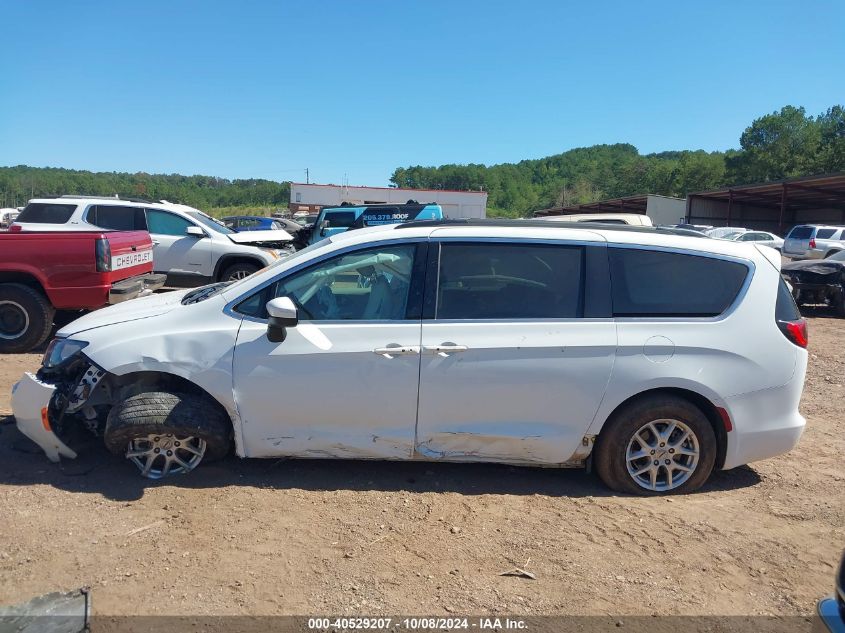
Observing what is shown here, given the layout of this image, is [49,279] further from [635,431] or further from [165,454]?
[635,431]

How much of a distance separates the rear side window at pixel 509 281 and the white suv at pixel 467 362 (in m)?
0.01

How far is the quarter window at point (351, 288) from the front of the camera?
4.14 m

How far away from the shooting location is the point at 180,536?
11.7 ft

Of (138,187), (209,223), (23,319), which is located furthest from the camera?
(138,187)

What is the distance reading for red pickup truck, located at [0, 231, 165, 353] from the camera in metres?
7.14

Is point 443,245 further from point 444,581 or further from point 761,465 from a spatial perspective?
point 761,465

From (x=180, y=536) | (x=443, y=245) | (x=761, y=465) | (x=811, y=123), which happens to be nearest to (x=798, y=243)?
(x=761, y=465)

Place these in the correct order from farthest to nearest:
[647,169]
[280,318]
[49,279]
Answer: [647,169] < [49,279] < [280,318]

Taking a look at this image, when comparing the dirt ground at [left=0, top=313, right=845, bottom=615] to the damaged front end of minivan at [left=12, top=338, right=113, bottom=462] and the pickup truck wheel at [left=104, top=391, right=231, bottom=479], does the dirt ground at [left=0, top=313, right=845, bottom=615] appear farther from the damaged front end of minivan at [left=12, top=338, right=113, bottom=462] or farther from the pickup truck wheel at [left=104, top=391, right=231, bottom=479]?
the damaged front end of minivan at [left=12, top=338, right=113, bottom=462]

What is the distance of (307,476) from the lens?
4.34 meters

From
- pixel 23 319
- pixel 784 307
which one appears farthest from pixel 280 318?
pixel 23 319

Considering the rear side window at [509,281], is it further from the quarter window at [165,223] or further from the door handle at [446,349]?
the quarter window at [165,223]

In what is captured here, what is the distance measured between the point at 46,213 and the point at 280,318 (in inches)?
365

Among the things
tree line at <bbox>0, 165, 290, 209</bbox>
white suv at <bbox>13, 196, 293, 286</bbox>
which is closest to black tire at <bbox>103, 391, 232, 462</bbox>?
white suv at <bbox>13, 196, 293, 286</bbox>
